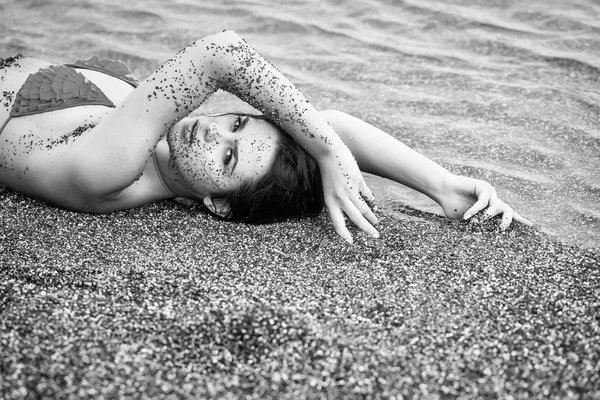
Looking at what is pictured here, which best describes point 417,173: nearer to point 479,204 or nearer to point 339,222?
point 479,204

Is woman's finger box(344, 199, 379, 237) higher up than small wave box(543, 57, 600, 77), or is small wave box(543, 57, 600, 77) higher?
small wave box(543, 57, 600, 77)

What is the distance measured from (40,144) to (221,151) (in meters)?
0.77

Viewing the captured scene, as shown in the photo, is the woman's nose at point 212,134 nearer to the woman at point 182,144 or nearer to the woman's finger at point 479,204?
the woman at point 182,144

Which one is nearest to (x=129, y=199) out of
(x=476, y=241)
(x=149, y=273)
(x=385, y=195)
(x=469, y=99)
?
(x=149, y=273)

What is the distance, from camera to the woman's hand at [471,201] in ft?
9.51

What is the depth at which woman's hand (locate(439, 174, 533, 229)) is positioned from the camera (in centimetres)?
290

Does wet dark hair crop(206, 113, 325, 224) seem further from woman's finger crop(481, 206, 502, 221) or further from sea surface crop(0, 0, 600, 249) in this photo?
woman's finger crop(481, 206, 502, 221)

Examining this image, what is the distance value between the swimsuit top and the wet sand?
1.48 ft

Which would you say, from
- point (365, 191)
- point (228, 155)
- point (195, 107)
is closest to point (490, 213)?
point (365, 191)

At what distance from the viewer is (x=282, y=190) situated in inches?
112

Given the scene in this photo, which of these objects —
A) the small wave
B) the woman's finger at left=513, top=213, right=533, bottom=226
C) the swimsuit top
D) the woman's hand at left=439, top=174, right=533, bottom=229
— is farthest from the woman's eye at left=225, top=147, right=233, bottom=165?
the small wave

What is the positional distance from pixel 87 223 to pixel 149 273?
57cm

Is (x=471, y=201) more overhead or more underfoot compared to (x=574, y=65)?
more underfoot

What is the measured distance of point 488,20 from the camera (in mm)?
5324
